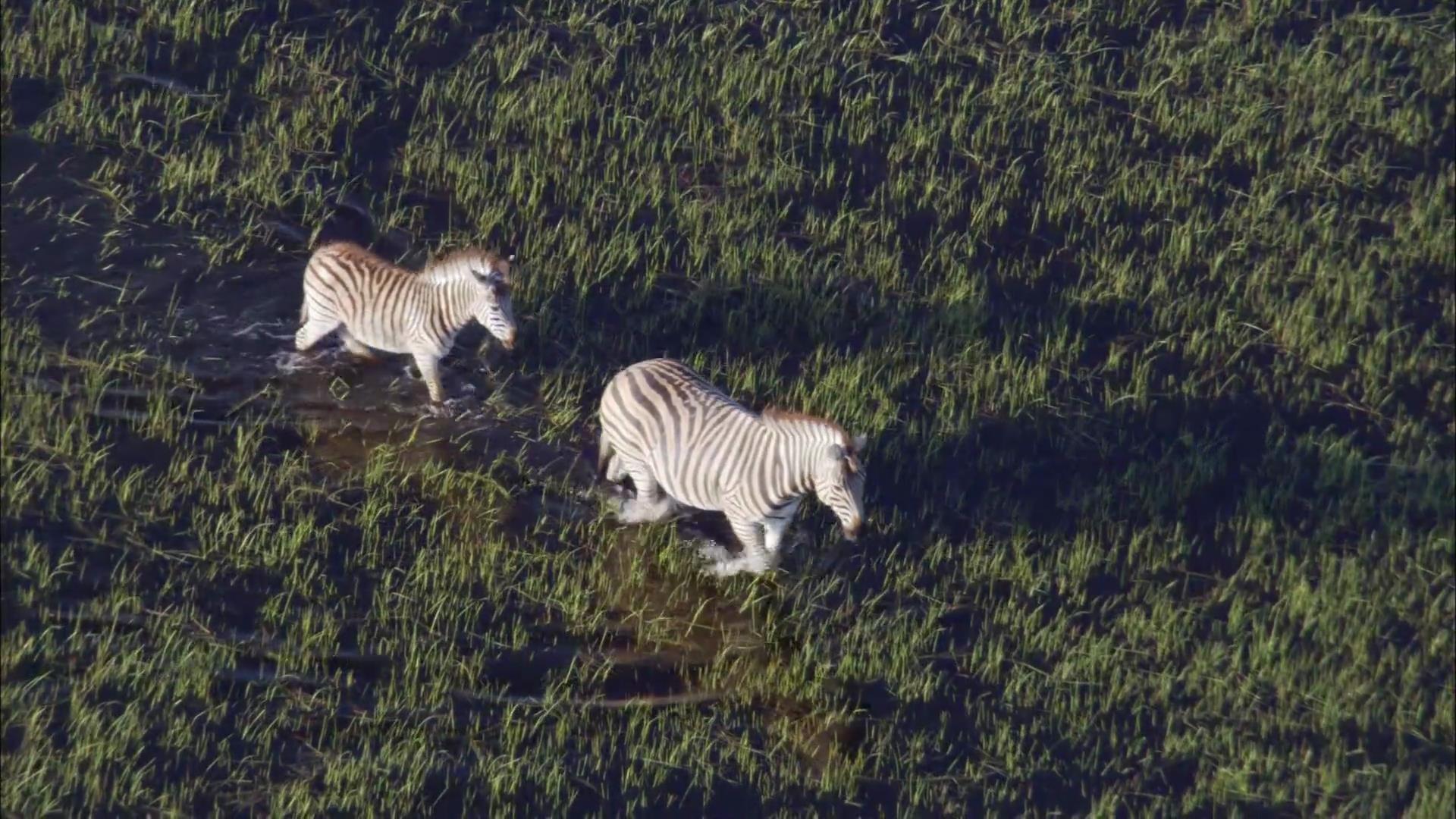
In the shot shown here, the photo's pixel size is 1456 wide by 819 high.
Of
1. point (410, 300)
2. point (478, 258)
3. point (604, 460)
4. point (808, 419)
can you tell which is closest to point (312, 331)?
point (410, 300)

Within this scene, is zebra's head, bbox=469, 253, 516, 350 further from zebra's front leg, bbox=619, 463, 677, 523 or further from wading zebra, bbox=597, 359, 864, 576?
zebra's front leg, bbox=619, 463, 677, 523

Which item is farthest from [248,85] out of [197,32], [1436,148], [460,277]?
[1436,148]

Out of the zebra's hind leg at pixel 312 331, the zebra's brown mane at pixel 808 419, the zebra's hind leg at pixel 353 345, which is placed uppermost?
the zebra's brown mane at pixel 808 419

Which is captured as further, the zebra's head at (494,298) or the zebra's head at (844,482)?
the zebra's head at (494,298)

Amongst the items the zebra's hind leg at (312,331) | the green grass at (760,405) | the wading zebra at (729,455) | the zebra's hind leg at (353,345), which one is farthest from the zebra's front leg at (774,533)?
the zebra's hind leg at (312,331)

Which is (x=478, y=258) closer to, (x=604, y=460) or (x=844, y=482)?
(x=604, y=460)

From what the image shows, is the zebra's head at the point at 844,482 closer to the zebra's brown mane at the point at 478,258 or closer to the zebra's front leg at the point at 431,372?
the zebra's brown mane at the point at 478,258

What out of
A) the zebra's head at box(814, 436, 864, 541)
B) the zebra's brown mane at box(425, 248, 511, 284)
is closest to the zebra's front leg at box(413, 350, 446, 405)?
the zebra's brown mane at box(425, 248, 511, 284)
